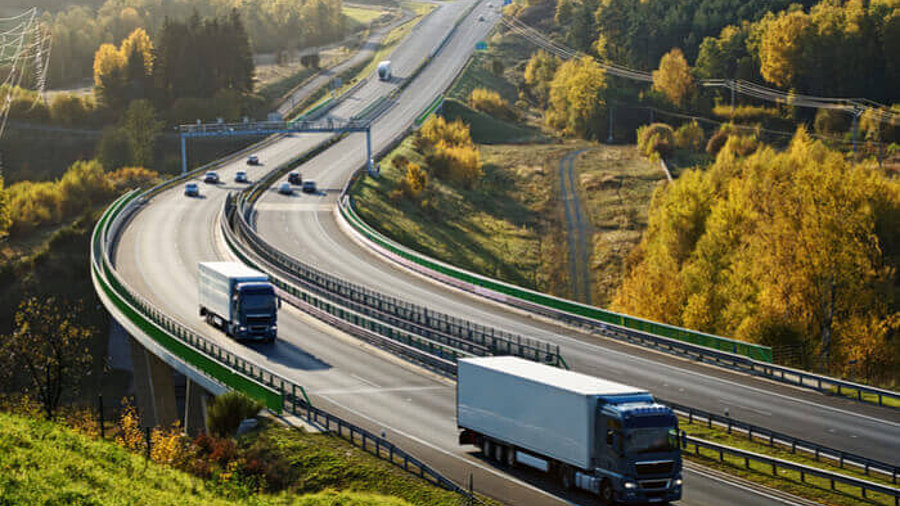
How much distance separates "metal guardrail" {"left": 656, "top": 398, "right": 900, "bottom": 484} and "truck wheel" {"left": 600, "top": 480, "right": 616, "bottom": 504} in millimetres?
9323

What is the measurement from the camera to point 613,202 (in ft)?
398

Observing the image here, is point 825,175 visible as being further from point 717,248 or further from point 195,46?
point 195,46

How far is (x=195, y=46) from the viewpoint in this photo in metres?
154

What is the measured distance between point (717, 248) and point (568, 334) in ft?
78.7


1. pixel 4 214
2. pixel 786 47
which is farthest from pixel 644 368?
pixel 786 47

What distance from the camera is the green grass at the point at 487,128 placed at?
154m

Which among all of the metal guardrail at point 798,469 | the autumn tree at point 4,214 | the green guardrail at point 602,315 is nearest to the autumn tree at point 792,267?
the green guardrail at point 602,315

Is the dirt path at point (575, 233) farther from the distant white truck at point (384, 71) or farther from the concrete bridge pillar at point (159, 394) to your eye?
the distant white truck at point (384, 71)

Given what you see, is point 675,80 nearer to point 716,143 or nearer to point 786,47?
point 786,47

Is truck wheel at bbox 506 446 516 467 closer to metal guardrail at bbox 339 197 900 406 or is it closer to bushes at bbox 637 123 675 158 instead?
metal guardrail at bbox 339 197 900 406

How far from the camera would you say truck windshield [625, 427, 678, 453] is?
29844 millimetres

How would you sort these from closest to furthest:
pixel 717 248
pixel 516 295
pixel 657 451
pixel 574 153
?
pixel 657 451 < pixel 516 295 < pixel 717 248 < pixel 574 153

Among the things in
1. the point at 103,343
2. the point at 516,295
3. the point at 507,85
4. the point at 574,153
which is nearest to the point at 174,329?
the point at 516,295

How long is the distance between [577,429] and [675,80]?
136 meters
